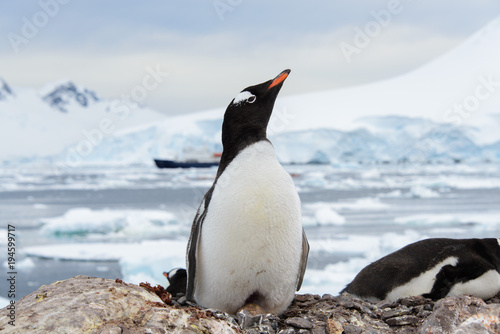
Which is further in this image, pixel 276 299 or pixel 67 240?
pixel 67 240

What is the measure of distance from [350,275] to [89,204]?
39.3 ft

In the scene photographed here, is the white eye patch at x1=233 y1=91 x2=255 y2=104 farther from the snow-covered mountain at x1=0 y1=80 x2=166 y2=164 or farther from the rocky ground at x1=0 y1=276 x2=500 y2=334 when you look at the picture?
the snow-covered mountain at x1=0 y1=80 x2=166 y2=164

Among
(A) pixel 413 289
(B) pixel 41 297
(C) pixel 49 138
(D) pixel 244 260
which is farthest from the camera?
(C) pixel 49 138

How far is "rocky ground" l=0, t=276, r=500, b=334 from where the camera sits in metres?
1.51

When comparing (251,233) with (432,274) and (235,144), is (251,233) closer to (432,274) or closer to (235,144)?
(235,144)

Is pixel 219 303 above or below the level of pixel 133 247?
above

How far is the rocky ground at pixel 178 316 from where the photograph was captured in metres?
1.51

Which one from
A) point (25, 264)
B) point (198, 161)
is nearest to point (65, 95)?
point (198, 161)

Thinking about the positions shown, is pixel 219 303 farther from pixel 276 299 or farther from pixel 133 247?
pixel 133 247

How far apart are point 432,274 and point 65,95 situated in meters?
153

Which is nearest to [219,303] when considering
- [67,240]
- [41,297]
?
[41,297]

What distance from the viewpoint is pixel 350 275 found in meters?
5.91

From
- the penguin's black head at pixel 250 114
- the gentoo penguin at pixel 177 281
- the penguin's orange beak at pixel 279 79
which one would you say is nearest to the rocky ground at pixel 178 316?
the gentoo penguin at pixel 177 281

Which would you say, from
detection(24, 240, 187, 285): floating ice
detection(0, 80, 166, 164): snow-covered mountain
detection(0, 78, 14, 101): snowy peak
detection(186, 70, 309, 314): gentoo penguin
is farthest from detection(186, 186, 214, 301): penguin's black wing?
detection(0, 78, 14, 101): snowy peak
